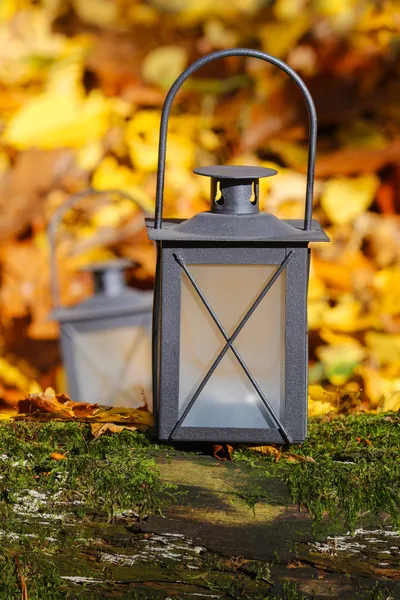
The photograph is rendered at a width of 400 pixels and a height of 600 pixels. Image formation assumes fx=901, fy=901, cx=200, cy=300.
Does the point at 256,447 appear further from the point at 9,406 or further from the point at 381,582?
the point at 9,406

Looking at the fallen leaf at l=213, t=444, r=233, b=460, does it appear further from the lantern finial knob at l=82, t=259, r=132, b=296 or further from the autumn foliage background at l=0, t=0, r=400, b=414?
the autumn foliage background at l=0, t=0, r=400, b=414

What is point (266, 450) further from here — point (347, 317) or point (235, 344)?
point (347, 317)

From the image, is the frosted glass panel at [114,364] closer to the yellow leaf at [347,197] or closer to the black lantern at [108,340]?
the black lantern at [108,340]

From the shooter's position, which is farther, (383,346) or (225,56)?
(383,346)

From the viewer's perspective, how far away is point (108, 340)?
7.32 ft

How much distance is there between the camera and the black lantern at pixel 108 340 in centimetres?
219

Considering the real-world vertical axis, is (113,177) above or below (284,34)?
below

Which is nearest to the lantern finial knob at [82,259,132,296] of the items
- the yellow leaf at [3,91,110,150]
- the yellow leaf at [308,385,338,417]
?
the yellow leaf at [308,385,338,417]

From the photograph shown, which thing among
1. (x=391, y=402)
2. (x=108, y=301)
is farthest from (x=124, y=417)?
(x=108, y=301)

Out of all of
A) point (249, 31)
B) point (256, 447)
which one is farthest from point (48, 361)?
point (256, 447)

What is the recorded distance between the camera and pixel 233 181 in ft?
3.94

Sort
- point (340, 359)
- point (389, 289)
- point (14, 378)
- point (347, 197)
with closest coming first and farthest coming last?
1. point (340, 359)
2. point (14, 378)
3. point (389, 289)
4. point (347, 197)

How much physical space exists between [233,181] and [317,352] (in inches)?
62.4

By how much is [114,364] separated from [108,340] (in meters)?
0.06
